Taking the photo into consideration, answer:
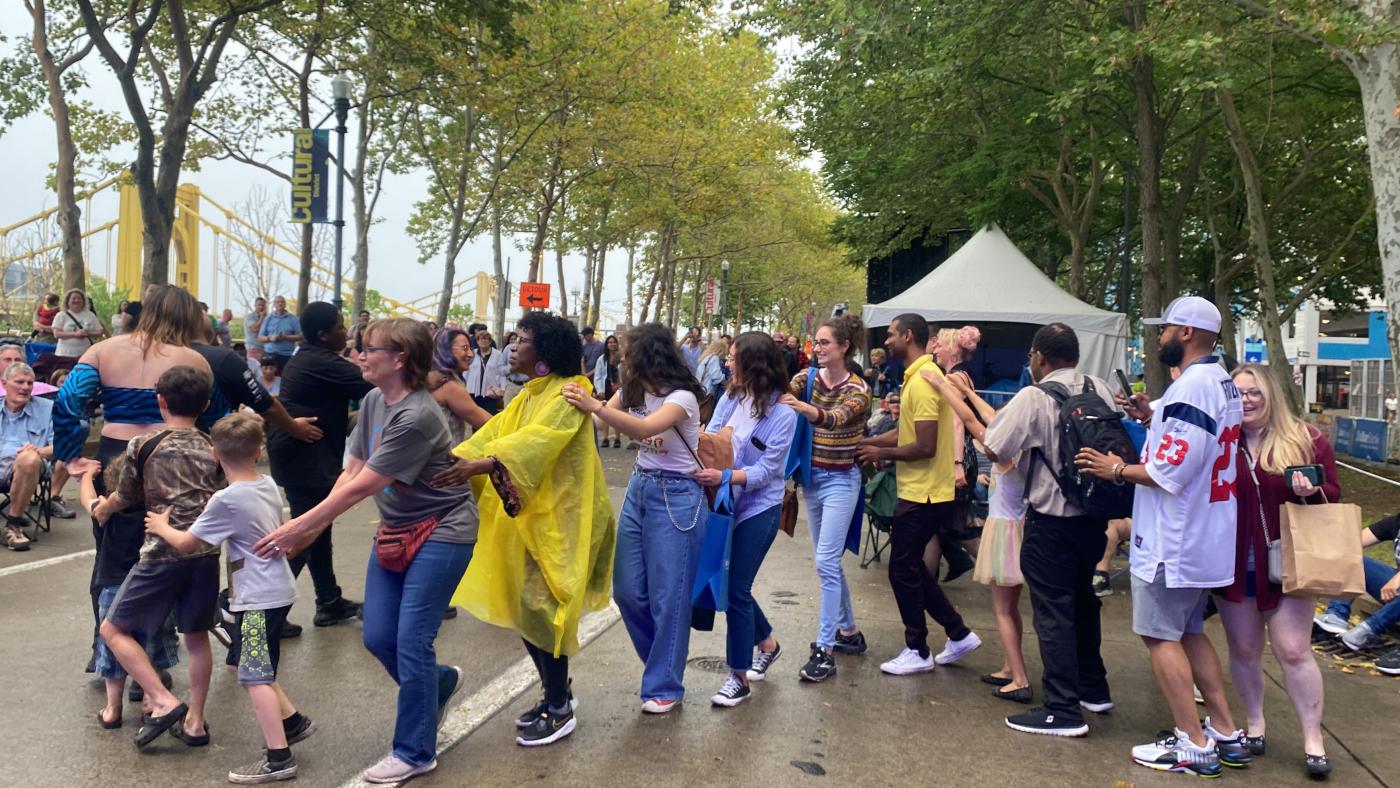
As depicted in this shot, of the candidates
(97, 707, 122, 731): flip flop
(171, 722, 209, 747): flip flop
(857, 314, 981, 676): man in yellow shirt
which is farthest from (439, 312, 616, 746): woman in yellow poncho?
(857, 314, 981, 676): man in yellow shirt

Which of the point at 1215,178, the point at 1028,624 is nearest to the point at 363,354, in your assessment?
the point at 1028,624

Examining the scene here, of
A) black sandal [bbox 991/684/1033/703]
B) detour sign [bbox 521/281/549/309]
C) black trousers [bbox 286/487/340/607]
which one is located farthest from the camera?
detour sign [bbox 521/281/549/309]

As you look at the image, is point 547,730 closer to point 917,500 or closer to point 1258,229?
point 917,500

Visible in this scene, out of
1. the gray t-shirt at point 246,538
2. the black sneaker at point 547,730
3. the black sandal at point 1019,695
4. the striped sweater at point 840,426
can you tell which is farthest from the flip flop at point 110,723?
the black sandal at point 1019,695

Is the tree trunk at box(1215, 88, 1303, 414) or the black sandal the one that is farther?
the tree trunk at box(1215, 88, 1303, 414)

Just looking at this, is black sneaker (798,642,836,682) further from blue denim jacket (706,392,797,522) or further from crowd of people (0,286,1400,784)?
blue denim jacket (706,392,797,522)

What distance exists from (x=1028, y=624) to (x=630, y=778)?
11.7ft

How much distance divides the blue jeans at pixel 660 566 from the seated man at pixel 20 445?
550 centimetres

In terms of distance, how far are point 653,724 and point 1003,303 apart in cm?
1407

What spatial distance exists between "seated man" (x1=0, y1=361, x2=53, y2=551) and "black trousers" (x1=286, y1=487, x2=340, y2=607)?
3.22 metres

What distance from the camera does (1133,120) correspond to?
20828 millimetres

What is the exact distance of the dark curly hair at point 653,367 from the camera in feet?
15.4

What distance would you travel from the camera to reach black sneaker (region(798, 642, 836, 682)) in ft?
18.0

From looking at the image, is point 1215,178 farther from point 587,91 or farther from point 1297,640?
point 1297,640
